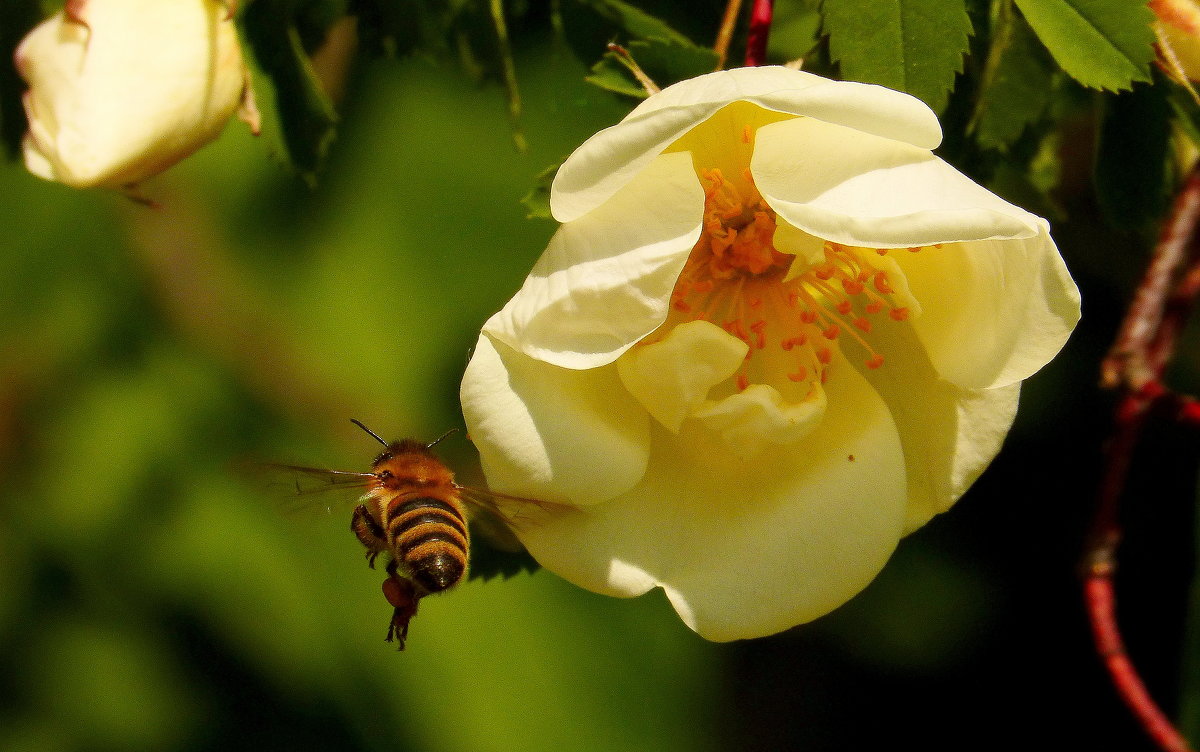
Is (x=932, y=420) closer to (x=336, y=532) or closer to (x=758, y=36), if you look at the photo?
(x=758, y=36)

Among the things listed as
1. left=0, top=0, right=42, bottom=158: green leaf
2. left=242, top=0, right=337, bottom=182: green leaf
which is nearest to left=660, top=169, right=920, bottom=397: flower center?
left=242, top=0, right=337, bottom=182: green leaf

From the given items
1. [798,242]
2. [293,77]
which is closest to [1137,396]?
[798,242]

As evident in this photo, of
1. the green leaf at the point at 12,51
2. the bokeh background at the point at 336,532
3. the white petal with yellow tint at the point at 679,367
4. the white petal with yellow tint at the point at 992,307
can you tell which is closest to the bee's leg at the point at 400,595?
the white petal with yellow tint at the point at 679,367

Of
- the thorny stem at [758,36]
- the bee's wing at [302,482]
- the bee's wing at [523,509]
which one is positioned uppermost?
the thorny stem at [758,36]

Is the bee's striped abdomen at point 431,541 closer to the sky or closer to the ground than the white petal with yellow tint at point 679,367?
closer to the ground

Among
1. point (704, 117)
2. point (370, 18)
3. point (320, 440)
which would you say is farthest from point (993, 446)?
point (320, 440)

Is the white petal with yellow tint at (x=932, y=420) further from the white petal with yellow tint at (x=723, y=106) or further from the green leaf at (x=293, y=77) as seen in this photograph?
the green leaf at (x=293, y=77)
